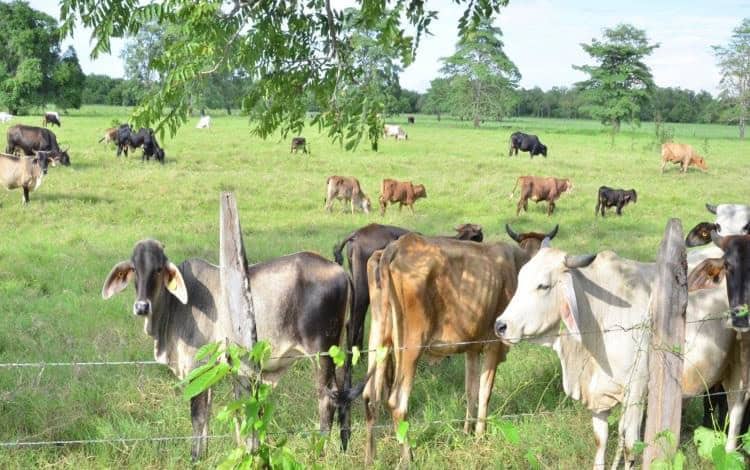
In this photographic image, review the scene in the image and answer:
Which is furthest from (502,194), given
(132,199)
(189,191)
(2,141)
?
(2,141)

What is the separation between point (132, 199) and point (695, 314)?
12999mm

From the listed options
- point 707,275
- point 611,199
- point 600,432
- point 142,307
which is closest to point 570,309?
point 600,432

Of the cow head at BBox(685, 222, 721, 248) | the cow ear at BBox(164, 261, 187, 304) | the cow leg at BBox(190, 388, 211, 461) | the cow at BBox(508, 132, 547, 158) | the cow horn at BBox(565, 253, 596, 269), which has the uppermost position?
the cow horn at BBox(565, 253, 596, 269)

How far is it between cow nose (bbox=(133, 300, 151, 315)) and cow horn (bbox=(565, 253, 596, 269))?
9.10 ft

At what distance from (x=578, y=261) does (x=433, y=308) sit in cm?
130

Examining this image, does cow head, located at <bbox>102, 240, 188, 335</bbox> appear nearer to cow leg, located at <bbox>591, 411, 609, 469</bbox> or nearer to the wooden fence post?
the wooden fence post

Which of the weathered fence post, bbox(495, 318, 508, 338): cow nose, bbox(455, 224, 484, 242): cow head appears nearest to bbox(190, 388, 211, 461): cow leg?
bbox(495, 318, 508, 338): cow nose

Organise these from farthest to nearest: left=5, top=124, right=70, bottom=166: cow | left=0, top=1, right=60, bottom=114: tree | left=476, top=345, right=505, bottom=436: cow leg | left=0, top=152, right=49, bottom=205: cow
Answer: left=0, top=1, right=60, bottom=114: tree < left=5, top=124, right=70, bottom=166: cow < left=0, top=152, right=49, bottom=205: cow < left=476, top=345, right=505, bottom=436: cow leg

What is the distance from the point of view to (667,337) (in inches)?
145

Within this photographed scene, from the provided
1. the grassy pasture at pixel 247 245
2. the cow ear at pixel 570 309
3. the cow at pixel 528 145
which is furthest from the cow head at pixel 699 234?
the cow at pixel 528 145

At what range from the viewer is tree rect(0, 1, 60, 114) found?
167 ft

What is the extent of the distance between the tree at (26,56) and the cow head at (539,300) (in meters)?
52.4

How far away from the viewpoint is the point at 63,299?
8.54m

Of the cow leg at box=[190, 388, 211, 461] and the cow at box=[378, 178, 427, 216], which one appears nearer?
the cow leg at box=[190, 388, 211, 461]
